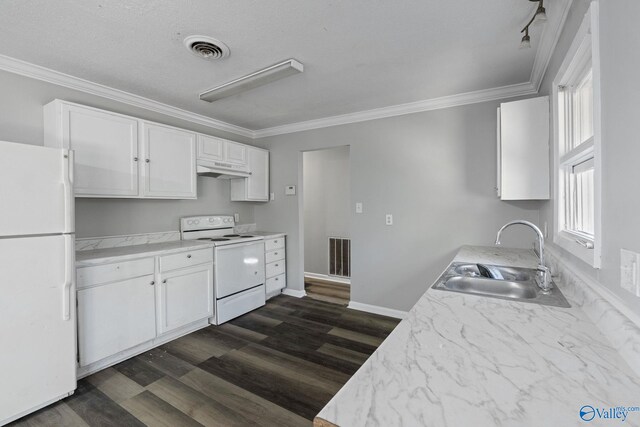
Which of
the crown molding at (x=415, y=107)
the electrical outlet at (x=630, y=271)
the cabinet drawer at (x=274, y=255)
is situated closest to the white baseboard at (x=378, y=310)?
the cabinet drawer at (x=274, y=255)

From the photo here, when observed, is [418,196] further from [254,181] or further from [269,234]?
[254,181]

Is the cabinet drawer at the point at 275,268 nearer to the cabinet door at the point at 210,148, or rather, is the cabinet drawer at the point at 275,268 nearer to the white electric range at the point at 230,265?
the white electric range at the point at 230,265

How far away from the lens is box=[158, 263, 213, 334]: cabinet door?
8.68ft

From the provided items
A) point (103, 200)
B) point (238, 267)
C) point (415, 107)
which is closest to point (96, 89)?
point (103, 200)

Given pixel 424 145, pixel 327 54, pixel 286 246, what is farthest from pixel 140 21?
pixel 286 246

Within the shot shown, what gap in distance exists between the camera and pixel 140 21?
1722 mm

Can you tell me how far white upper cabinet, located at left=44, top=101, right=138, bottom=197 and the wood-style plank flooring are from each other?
2.61m

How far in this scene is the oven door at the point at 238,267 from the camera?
3146mm

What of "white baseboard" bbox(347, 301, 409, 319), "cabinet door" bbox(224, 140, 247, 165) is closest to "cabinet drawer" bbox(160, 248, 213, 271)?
"cabinet door" bbox(224, 140, 247, 165)

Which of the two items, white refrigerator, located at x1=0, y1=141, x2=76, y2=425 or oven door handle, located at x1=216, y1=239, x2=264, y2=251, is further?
oven door handle, located at x1=216, y1=239, x2=264, y2=251

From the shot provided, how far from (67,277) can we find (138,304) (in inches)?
27.1

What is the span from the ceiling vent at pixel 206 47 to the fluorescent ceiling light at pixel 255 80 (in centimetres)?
33

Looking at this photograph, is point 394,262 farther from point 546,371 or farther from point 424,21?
point 546,371

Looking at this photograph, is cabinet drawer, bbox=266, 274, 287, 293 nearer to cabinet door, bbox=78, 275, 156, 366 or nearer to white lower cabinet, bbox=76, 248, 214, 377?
white lower cabinet, bbox=76, 248, 214, 377
